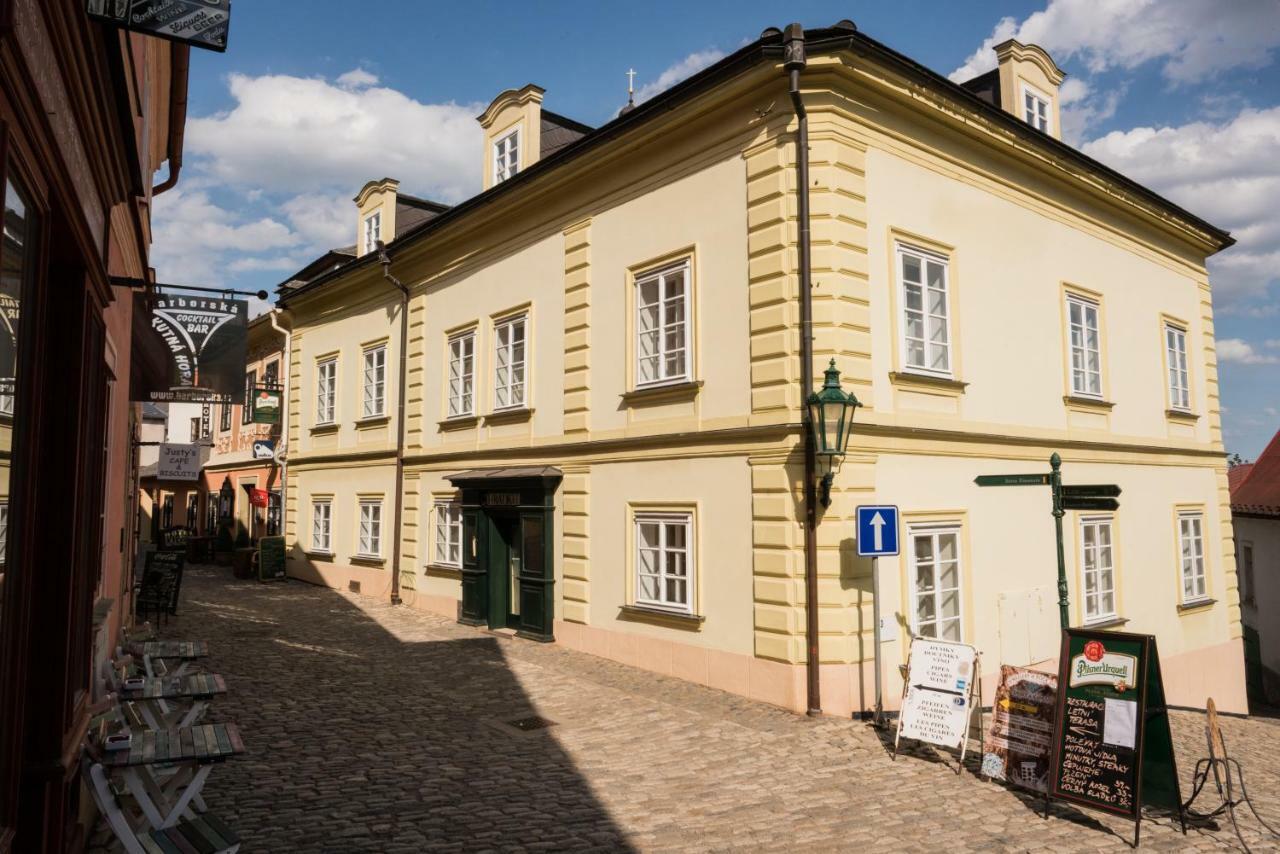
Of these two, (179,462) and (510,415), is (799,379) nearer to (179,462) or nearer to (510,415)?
(510,415)

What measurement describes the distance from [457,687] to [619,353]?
199 inches

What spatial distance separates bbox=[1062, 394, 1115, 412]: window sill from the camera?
13297 millimetres

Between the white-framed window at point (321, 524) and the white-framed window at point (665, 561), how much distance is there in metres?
11.4

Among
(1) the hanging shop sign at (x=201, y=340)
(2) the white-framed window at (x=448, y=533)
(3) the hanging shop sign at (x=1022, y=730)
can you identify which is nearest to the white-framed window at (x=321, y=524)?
(2) the white-framed window at (x=448, y=533)

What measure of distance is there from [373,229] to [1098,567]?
16.7 meters

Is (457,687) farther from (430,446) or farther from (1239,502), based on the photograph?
(1239,502)

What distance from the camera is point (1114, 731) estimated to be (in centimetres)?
672

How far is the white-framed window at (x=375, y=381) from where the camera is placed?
759 inches

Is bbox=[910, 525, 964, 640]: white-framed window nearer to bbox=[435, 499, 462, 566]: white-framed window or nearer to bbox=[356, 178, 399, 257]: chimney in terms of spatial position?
bbox=[435, 499, 462, 566]: white-framed window

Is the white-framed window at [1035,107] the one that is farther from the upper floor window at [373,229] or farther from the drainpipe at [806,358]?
the upper floor window at [373,229]

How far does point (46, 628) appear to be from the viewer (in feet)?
14.1

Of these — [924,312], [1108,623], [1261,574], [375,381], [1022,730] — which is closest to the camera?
[1022,730]

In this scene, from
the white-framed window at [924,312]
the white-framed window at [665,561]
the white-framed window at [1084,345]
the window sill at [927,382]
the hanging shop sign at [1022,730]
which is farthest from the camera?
the white-framed window at [1084,345]

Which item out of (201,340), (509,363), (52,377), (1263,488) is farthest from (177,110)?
(1263,488)
